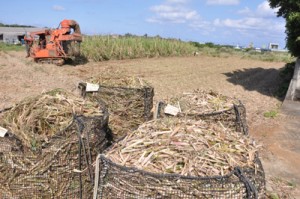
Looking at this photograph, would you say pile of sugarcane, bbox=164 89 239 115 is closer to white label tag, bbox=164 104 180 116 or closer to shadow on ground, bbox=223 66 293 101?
white label tag, bbox=164 104 180 116

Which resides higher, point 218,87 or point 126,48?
point 126,48

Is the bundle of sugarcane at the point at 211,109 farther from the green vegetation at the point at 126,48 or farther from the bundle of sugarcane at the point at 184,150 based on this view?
the green vegetation at the point at 126,48

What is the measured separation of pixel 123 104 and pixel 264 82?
9.56m

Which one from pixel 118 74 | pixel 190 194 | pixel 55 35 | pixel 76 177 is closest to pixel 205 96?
pixel 118 74

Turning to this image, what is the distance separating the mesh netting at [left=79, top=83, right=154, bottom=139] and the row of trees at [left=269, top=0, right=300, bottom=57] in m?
5.65

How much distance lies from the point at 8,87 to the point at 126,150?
7625mm

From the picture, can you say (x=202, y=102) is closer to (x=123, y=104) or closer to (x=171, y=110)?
(x=171, y=110)

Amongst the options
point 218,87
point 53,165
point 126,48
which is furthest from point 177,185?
point 126,48

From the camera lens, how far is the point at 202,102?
12.5 feet

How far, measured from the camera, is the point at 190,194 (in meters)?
2.07

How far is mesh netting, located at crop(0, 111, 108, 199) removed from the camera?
9.05 feet

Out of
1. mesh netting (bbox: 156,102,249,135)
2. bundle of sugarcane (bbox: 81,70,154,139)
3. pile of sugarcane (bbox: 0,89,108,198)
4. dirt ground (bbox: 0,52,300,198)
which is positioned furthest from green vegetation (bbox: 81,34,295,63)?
pile of sugarcane (bbox: 0,89,108,198)

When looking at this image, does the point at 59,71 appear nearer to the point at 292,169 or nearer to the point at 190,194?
the point at 292,169

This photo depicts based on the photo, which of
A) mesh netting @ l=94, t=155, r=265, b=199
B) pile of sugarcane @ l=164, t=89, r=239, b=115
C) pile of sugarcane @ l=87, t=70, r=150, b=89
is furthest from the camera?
pile of sugarcane @ l=87, t=70, r=150, b=89
